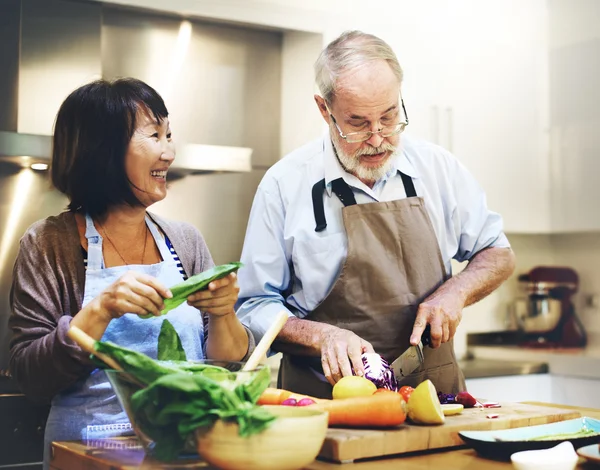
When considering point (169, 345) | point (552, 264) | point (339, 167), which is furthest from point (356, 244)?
point (552, 264)

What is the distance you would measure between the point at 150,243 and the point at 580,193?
2.67 metres

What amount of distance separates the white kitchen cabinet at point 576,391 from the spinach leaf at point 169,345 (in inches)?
98.1

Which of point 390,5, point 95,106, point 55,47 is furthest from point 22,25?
point 390,5

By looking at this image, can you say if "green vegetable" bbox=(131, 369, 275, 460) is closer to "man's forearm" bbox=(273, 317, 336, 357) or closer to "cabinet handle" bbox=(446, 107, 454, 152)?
"man's forearm" bbox=(273, 317, 336, 357)

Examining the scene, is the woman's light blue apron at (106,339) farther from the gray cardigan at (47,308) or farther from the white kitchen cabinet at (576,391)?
the white kitchen cabinet at (576,391)

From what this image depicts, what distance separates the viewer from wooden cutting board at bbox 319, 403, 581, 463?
1.28 meters

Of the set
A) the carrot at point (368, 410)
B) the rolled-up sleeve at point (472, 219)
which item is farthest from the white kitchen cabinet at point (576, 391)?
the carrot at point (368, 410)

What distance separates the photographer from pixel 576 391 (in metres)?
3.52

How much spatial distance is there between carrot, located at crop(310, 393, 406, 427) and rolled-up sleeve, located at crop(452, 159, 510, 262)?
859 mm

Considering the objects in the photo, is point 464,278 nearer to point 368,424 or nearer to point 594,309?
point 368,424

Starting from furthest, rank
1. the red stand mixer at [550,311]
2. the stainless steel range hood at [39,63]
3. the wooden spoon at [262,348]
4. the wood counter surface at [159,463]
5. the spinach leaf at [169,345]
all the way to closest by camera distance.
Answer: the red stand mixer at [550,311]
the stainless steel range hood at [39,63]
the spinach leaf at [169,345]
the wooden spoon at [262,348]
the wood counter surface at [159,463]

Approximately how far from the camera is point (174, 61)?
2967mm

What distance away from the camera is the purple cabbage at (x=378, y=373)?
159 cm

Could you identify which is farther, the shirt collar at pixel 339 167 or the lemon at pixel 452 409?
the shirt collar at pixel 339 167
